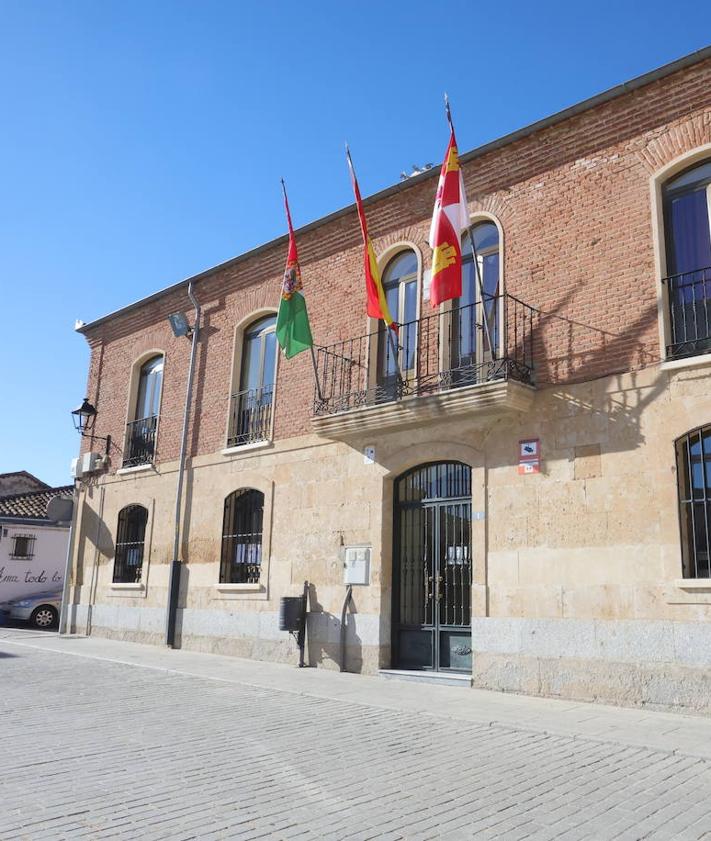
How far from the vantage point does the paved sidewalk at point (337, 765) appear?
419 cm

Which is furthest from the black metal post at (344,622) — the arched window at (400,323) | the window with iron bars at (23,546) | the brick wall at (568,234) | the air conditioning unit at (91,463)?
the window with iron bars at (23,546)

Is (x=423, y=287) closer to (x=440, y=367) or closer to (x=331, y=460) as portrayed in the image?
(x=440, y=367)

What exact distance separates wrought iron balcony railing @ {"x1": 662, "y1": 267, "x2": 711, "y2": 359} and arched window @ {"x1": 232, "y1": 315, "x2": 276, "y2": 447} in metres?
7.04

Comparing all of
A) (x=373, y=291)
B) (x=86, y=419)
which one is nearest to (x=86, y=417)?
(x=86, y=419)

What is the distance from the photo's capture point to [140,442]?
16.5m

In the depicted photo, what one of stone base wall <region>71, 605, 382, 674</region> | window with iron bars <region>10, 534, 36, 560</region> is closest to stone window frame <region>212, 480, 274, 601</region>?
stone base wall <region>71, 605, 382, 674</region>

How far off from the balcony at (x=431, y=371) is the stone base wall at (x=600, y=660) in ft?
9.10

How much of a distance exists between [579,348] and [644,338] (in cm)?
82

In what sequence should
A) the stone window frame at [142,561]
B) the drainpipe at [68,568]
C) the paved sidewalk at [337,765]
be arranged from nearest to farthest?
the paved sidewalk at [337,765] < the stone window frame at [142,561] < the drainpipe at [68,568]

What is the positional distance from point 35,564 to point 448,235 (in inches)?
746

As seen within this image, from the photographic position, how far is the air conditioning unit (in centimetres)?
1717

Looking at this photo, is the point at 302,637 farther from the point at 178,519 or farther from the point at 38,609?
the point at 38,609

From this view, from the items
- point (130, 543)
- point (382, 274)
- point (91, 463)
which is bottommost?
point (130, 543)

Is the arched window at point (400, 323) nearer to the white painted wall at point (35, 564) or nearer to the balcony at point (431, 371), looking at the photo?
the balcony at point (431, 371)
